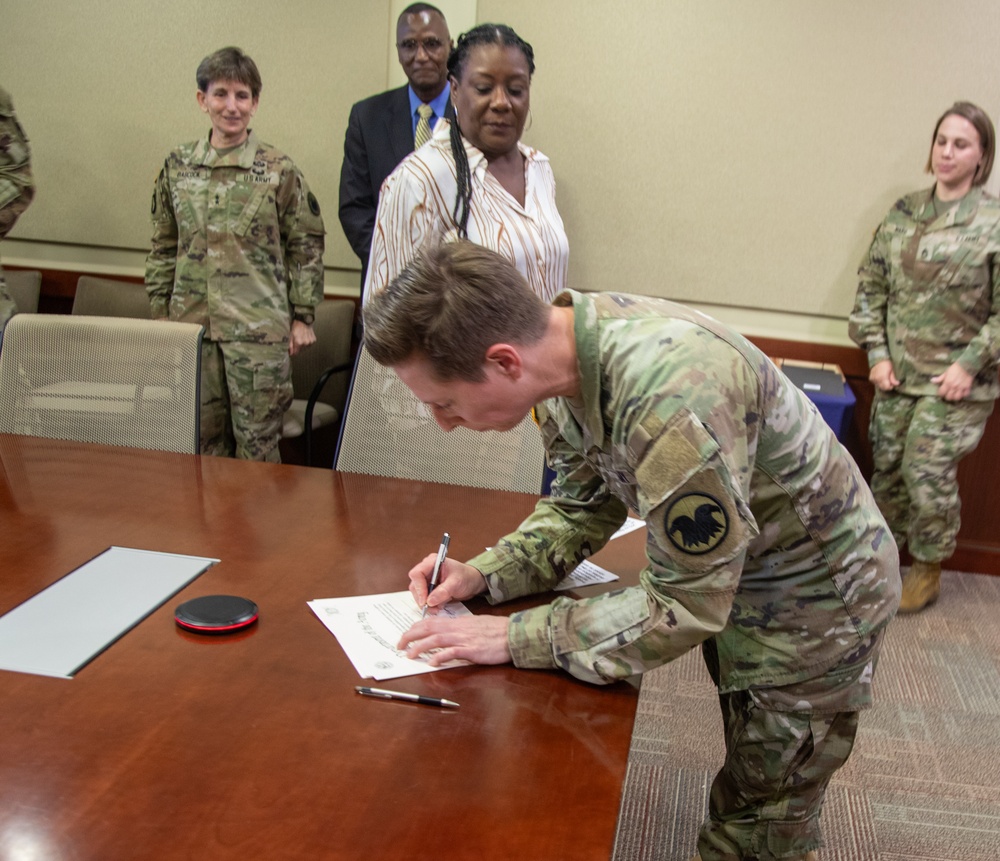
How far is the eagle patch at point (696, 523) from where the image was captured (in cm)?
104

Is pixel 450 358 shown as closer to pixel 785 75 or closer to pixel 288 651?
pixel 288 651

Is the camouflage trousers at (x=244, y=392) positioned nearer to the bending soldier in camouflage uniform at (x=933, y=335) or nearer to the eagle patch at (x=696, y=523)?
the bending soldier in camouflage uniform at (x=933, y=335)

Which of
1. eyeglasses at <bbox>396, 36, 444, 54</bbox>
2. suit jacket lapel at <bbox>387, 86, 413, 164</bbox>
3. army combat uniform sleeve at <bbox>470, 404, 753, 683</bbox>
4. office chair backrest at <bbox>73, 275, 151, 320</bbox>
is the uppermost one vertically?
eyeglasses at <bbox>396, 36, 444, 54</bbox>

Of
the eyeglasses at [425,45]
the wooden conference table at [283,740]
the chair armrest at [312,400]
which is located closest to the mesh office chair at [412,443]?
the wooden conference table at [283,740]

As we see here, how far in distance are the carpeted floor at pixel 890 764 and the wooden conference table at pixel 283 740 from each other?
898 millimetres

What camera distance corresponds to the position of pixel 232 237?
302 centimetres

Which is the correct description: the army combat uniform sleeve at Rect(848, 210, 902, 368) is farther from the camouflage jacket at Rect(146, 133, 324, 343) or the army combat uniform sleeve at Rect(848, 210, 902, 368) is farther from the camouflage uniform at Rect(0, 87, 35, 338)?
the camouflage uniform at Rect(0, 87, 35, 338)

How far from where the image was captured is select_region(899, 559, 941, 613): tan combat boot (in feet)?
10.9

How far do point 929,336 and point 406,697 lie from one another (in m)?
2.72

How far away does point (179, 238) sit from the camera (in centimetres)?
309

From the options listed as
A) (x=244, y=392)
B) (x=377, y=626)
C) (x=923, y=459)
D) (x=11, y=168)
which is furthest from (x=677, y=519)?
(x=11, y=168)

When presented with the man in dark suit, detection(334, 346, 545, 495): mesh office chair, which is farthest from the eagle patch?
the man in dark suit

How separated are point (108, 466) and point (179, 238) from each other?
1.36m

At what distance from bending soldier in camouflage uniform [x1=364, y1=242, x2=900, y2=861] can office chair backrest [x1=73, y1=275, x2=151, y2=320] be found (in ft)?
9.28
